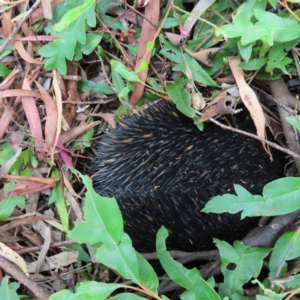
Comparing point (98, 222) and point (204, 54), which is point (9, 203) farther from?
point (204, 54)

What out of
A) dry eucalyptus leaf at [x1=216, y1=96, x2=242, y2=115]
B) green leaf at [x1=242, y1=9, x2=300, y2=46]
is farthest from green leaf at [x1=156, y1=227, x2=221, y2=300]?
green leaf at [x1=242, y1=9, x2=300, y2=46]

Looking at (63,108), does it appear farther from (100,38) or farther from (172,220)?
(172,220)

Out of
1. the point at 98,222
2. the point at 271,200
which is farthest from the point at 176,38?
the point at 98,222

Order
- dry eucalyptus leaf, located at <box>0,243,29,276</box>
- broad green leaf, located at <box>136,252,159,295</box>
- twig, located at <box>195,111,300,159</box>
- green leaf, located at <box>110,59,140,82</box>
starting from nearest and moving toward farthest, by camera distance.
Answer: broad green leaf, located at <box>136,252,159,295</box>, twig, located at <box>195,111,300,159</box>, green leaf, located at <box>110,59,140,82</box>, dry eucalyptus leaf, located at <box>0,243,29,276</box>

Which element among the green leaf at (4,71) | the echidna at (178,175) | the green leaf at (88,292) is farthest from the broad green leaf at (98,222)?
the green leaf at (4,71)

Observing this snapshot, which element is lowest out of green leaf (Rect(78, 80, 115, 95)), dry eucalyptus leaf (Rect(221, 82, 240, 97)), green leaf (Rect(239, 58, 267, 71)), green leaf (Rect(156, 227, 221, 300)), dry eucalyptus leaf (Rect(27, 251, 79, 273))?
dry eucalyptus leaf (Rect(27, 251, 79, 273))

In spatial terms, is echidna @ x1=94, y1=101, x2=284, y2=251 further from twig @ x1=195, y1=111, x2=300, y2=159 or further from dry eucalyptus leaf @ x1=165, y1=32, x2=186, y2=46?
dry eucalyptus leaf @ x1=165, y1=32, x2=186, y2=46
